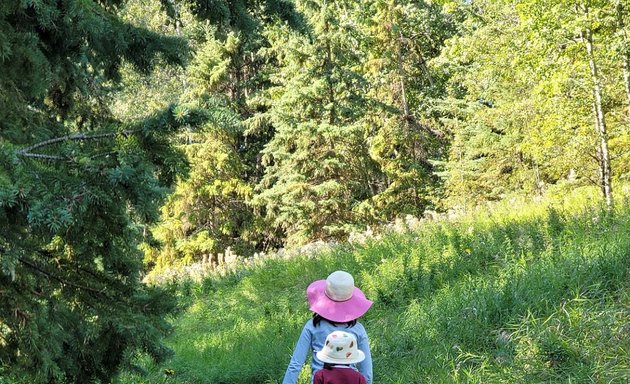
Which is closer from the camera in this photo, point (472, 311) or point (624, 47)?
point (472, 311)

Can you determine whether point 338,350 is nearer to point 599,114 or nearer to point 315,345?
point 315,345

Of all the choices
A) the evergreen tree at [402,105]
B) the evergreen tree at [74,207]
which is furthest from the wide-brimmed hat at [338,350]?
the evergreen tree at [402,105]

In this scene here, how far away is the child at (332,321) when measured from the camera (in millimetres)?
3236

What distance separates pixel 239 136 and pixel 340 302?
74.1 feet

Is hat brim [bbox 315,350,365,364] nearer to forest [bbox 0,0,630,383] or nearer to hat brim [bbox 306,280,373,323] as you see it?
hat brim [bbox 306,280,373,323]

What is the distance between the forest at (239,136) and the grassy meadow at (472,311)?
0.95 metres

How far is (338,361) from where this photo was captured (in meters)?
3.10

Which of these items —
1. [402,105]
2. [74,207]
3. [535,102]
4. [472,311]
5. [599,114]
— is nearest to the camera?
[74,207]

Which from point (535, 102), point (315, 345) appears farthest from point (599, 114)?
point (315, 345)

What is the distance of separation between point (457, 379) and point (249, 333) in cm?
440

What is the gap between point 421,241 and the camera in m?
8.88

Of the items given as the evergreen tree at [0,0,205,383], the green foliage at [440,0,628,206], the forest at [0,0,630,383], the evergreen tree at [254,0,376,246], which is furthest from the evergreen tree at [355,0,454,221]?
the evergreen tree at [0,0,205,383]

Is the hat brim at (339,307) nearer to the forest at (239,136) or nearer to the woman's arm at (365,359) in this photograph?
the woman's arm at (365,359)

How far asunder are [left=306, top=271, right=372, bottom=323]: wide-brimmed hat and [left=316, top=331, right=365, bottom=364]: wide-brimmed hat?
0.35ft
